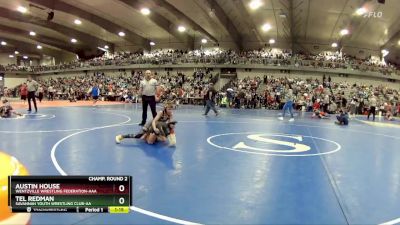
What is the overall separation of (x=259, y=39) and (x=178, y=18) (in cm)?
1141

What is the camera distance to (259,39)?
38.3 metres

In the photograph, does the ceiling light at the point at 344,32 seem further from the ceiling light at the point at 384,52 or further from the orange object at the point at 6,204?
the orange object at the point at 6,204

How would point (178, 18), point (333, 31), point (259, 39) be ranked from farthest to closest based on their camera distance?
1. point (259, 39)
2. point (333, 31)
3. point (178, 18)

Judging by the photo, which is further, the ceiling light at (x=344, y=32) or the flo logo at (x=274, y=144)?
the ceiling light at (x=344, y=32)

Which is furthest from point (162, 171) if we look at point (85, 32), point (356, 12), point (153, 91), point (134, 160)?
point (85, 32)

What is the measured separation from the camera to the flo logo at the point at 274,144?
7.30 m

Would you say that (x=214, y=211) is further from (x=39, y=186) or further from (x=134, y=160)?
(x=134, y=160)

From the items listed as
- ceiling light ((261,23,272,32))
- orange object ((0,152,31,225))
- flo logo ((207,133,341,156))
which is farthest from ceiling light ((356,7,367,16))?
orange object ((0,152,31,225))
